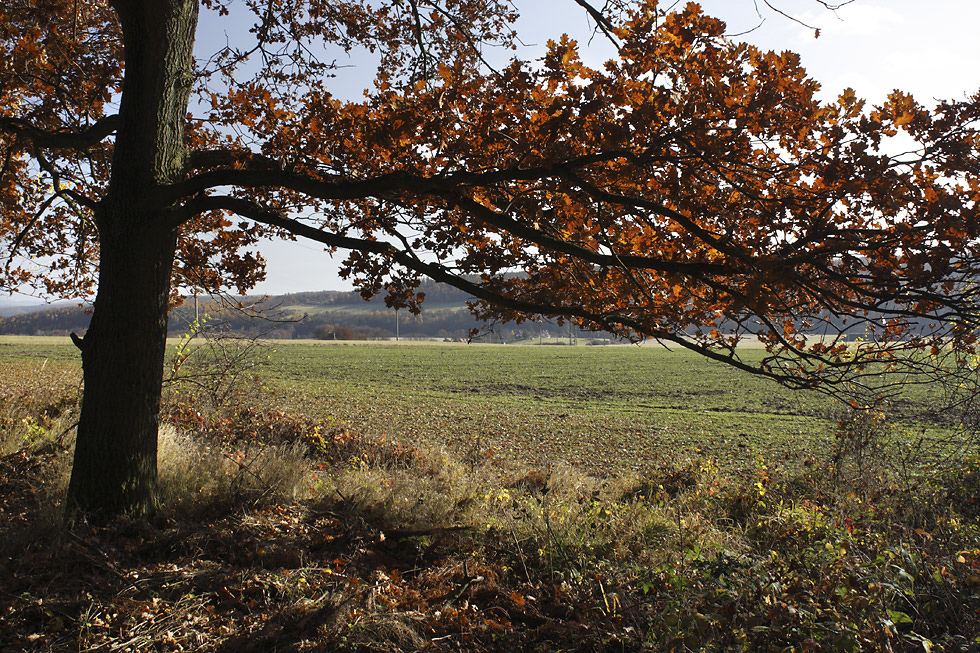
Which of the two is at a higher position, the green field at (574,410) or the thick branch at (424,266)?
the thick branch at (424,266)

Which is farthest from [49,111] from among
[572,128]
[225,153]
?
[572,128]

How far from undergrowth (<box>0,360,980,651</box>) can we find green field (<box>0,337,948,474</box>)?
5814 millimetres

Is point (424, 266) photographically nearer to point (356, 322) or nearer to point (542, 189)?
point (542, 189)

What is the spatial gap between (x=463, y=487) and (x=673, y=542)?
96.4 inches

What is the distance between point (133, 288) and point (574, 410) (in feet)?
72.5

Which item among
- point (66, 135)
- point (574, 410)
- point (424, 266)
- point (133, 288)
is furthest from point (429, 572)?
point (574, 410)

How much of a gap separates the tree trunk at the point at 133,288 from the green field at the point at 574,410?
6138 millimetres

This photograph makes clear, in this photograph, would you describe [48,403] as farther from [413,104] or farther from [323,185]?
[413,104]

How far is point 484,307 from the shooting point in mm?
5406

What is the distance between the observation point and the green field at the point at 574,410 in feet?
52.8

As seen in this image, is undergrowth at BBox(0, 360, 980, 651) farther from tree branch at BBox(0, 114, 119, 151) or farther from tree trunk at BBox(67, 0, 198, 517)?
tree branch at BBox(0, 114, 119, 151)

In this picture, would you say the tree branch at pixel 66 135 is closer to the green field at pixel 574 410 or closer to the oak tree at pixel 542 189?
the oak tree at pixel 542 189

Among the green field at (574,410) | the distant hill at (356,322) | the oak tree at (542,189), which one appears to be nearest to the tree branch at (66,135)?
the oak tree at (542,189)

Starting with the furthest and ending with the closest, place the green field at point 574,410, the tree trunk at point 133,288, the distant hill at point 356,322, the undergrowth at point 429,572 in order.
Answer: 1. the distant hill at point 356,322
2. the green field at point 574,410
3. the tree trunk at point 133,288
4. the undergrowth at point 429,572
